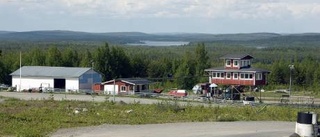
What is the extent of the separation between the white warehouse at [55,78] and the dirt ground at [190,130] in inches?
1198

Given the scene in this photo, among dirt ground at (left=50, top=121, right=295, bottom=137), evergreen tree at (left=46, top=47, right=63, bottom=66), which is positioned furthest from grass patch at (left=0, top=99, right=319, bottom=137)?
evergreen tree at (left=46, top=47, right=63, bottom=66)

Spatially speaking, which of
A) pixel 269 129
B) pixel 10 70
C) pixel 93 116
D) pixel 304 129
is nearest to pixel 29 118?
pixel 93 116

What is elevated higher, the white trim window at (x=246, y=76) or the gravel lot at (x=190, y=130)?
the white trim window at (x=246, y=76)

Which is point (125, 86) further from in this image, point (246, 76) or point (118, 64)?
point (118, 64)

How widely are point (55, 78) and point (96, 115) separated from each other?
87.4 ft

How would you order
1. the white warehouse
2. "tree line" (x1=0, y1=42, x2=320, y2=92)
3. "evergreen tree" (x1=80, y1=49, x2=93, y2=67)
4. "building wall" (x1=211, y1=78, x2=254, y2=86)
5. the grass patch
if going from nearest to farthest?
the grass patch, "building wall" (x1=211, y1=78, x2=254, y2=86), the white warehouse, "tree line" (x1=0, y1=42, x2=320, y2=92), "evergreen tree" (x1=80, y1=49, x2=93, y2=67)

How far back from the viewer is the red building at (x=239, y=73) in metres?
53.7

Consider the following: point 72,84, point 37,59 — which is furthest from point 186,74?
point 72,84

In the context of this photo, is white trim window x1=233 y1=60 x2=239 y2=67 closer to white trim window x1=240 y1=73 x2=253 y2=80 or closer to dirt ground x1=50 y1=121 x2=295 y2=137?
white trim window x1=240 y1=73 x2=253 y2=80

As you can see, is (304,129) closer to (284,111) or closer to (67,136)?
(67,136)

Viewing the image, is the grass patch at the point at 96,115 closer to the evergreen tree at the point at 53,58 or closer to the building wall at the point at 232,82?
the building wall at the point at 232,82

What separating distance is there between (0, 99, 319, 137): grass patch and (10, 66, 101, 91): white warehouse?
16691 mm

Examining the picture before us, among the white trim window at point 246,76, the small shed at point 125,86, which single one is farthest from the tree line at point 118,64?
the white trim window at point 246,76

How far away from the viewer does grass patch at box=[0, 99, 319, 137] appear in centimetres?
2820
